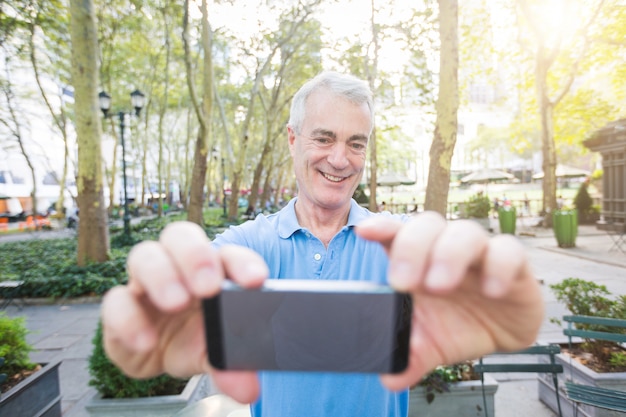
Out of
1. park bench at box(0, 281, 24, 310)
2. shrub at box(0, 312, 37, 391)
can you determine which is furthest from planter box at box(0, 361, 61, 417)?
park bench at box(0, 281, 24, 310)

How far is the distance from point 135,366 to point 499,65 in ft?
73.0

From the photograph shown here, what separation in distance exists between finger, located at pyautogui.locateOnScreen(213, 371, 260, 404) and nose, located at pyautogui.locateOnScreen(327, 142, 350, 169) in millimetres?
1160

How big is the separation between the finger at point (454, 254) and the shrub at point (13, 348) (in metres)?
4.09

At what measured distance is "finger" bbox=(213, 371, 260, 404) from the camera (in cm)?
84

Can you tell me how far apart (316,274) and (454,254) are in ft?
3.36

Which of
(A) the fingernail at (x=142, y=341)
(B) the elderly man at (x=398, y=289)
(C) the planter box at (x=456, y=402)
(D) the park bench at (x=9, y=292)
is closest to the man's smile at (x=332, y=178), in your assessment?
(B) the elderly man at (x=398, y=289)

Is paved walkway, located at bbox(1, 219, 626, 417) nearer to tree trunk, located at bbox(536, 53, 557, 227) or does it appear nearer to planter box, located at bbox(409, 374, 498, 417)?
planter box, located at bbox(409, 374, 498, 417)

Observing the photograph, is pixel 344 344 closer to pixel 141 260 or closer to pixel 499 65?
pixel 141 260

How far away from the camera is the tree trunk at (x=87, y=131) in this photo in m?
8.00

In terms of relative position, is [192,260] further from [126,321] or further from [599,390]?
[599,390]

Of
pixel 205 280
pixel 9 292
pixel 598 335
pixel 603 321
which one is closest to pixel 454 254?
pixel 205 280

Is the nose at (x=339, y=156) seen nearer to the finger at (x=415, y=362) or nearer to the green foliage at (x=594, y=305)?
the finger at (x=415, y=362)

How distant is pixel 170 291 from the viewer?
0.70m

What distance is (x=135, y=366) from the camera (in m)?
0.86
